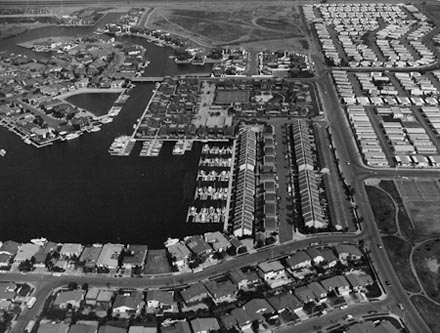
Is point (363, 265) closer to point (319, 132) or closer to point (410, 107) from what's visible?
point (319, 132)

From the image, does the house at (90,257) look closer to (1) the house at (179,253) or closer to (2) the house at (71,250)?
(2) the house at (71,250)

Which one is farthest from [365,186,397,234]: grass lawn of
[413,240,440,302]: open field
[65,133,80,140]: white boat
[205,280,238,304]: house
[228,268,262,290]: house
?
[65,133,80,140]: white boat

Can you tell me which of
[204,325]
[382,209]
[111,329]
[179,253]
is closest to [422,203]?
[382,209]

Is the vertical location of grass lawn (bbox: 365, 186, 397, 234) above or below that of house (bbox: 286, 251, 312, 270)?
below

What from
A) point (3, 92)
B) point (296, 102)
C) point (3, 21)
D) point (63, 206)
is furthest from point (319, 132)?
point (3, 21)

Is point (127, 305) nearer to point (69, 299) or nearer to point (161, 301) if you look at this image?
point (161, 301)

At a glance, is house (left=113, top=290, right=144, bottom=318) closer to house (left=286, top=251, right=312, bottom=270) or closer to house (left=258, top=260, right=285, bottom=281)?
house (left=258, top=260, right=285, bottom=281)
